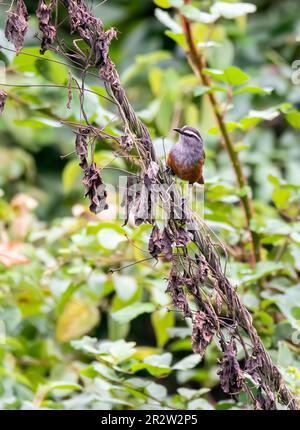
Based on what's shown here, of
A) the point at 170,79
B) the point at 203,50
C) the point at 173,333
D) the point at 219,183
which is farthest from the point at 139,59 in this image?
the point at 173,333

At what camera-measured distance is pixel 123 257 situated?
288cm

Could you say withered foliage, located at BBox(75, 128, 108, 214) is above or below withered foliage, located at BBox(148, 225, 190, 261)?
above

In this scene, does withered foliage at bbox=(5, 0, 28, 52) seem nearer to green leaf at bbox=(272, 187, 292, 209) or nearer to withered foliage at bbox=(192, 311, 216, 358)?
withered foliage at bbox=(192, 311, 216, 358)

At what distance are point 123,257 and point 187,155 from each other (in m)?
0.64

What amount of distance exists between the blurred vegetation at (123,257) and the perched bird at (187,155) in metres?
0.20

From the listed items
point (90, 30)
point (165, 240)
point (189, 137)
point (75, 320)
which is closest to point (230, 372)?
point (165, 240)

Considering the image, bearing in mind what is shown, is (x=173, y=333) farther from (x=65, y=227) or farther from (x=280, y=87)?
(x=280, y=87)

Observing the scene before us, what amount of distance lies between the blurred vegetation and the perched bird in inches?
8.0

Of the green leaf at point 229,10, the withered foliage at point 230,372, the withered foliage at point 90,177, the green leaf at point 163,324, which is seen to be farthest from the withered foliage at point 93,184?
the green leaf at point 163,324

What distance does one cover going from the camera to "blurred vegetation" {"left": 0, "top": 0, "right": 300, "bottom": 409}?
7.86 ft

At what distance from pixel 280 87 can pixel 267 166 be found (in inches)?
34.0

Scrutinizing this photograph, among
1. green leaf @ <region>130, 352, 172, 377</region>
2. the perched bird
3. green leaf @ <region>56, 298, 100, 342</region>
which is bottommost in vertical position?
green leaf @ <region>130, 352, 172, 377</region>

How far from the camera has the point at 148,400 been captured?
2.35 meters

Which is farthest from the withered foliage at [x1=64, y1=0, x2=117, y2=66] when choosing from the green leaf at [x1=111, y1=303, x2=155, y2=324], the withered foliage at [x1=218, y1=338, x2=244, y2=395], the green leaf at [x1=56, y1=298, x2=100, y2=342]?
the green leaf at [x1=56, y1=298, x2=100, y2=342]
